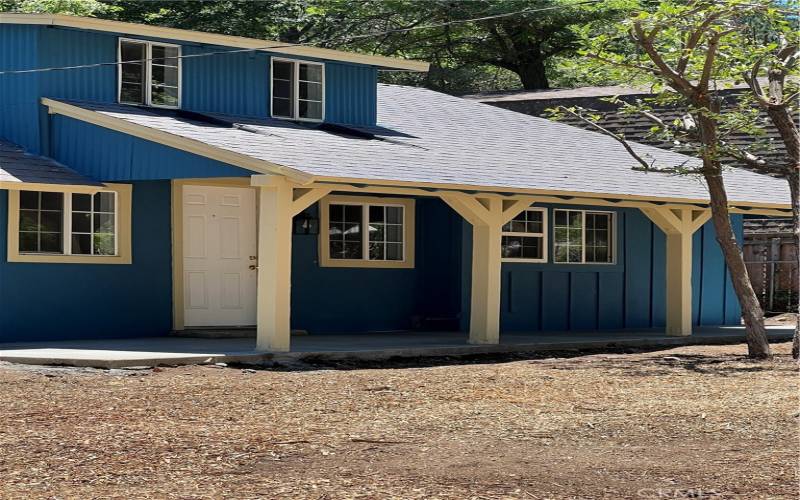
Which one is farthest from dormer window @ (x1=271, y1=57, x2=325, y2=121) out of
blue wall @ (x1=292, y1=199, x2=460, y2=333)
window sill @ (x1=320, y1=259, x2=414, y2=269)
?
window sill @ (x1=320, y1=259, x2=414, y2=269)

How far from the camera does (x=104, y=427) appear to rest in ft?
34.9

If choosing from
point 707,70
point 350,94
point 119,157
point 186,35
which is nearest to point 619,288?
point 350,94

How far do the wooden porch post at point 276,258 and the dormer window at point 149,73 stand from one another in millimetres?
4402

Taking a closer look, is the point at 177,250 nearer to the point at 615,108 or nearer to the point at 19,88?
the point at 19,88

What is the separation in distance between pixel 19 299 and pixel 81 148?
2.22m

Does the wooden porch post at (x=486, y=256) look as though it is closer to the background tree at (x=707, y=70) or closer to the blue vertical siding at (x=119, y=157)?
the background tree at (x=707, y=70)

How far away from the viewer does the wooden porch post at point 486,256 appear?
18234mm

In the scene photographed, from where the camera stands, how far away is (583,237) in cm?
2273

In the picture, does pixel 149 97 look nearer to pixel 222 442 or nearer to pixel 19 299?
pixel 19 299

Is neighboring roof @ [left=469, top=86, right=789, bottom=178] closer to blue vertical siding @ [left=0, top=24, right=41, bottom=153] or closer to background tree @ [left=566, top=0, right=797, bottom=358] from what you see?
background tree @ [left=566, top=0, right=797, bottom=358]

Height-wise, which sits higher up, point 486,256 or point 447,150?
point 447,150

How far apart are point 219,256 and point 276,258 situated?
3.85 meters

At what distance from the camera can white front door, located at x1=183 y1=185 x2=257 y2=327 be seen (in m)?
19.4

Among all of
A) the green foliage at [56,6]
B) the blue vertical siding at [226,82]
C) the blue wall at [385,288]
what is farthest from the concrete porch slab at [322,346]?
the green foliage at [56,6]
